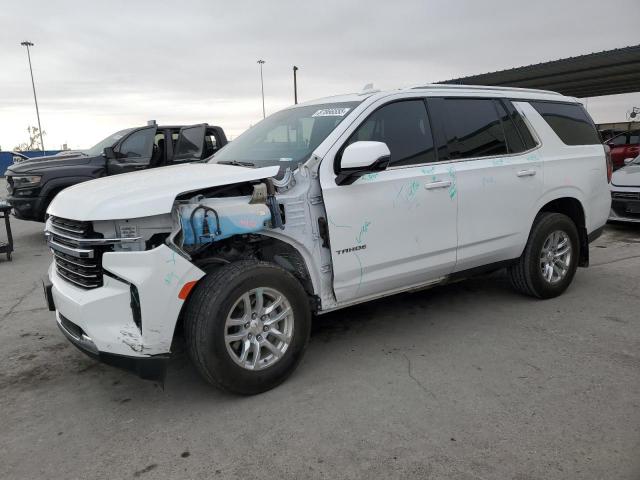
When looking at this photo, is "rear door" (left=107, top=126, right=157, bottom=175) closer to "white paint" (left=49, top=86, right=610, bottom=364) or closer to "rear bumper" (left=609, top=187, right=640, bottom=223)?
"white paint" (left=49, top=86, right=610, bottom=364)

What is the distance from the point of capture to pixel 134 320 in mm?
2672

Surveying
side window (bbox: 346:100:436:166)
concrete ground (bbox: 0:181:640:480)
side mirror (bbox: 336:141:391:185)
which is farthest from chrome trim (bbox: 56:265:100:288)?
side window (bbox: 346:100:436:166)

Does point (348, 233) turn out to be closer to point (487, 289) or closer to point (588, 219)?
point (487, 289)

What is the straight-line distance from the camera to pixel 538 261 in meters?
4.46

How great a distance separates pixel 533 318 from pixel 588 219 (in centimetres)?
134

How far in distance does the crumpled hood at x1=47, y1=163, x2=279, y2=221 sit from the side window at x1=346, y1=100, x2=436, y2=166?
0.89 metres

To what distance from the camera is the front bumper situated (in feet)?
8.55

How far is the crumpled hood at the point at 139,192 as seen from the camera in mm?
2613

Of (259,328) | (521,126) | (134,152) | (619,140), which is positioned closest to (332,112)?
(259,328)

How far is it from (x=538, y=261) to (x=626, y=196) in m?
4.43

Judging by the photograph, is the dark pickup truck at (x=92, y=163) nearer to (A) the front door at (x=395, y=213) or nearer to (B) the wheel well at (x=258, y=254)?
(A) the front door at (x=395, y=213)

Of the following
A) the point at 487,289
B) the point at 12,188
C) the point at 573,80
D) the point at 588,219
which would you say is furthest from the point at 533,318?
the point at 573,80

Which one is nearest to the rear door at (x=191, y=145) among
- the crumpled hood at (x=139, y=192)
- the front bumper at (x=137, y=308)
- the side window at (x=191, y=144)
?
the side window at (x=191, y=144)

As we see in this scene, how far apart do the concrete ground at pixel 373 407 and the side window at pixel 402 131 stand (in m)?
1.41
